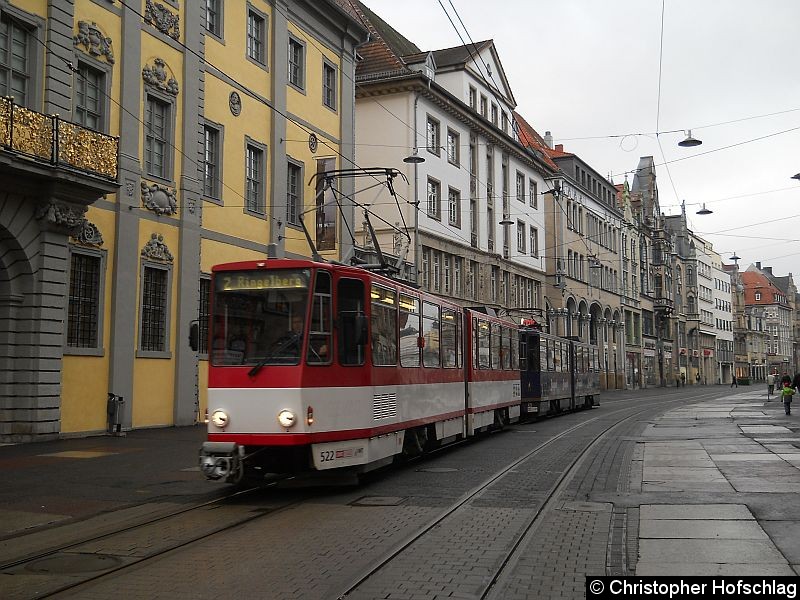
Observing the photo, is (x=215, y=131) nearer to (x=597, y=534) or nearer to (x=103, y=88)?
(x=103, y=88)

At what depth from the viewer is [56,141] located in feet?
57.5

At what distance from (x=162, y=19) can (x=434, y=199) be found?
19687 mm

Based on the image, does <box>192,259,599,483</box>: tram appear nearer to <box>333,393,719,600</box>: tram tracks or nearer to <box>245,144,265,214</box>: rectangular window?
<box>333,393,719,600</box>: tram tracks

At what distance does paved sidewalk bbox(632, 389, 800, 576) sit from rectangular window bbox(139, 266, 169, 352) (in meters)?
12.3

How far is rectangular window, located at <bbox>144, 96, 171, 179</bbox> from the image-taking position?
2212cm

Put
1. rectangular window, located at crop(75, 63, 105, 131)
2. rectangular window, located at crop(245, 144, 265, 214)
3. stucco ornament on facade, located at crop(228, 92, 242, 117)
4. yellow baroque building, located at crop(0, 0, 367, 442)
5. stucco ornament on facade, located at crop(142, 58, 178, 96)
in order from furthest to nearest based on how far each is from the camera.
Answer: rectangular window, located at crop(245, 144, 265, 214) → stucco ornament on facade, located at crop(228, 92, 242, 117) → stucco ornament on facade, located at crop(142, 58, 178, 96) → rectangular window, located at crop(75, 63, 105, 131) → yellow baroque building, located at crop(0, 0, 367, 442)

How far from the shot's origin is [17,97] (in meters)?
18.1

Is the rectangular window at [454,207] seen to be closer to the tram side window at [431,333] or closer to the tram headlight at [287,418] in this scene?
the tram side window at [431,333]

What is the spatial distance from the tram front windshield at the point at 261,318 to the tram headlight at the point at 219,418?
2.14 ft

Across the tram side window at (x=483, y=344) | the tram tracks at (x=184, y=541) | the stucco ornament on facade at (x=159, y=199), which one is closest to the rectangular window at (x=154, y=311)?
the stucco ornament on facade at (x=159, y=199)

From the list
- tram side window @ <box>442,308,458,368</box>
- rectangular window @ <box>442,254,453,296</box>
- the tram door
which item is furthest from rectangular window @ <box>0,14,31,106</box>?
rectangular window @ <box>442,254,453,296</box>

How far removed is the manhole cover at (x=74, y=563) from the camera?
749 centimetres

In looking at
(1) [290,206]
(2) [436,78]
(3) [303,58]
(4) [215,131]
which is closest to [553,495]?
(4) [215,131]

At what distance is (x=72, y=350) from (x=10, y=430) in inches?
86.5
